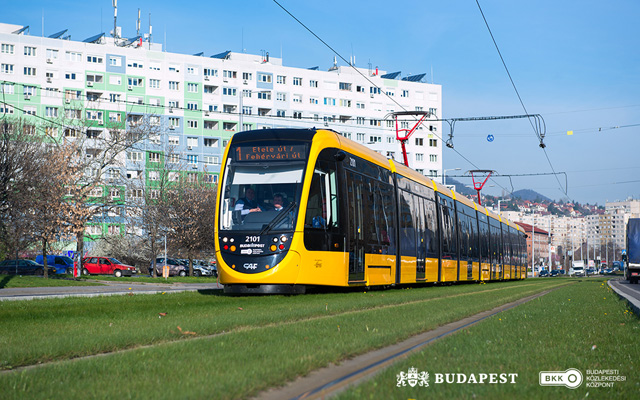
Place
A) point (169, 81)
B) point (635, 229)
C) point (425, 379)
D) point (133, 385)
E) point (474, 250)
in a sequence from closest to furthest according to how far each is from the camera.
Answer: point (133, 385) < point (425, 379) < point (474, 250) < point (635, 229) < point (169, 81)

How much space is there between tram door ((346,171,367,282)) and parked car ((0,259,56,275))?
4194cm

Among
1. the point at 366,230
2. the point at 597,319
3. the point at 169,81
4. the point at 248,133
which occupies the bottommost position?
the point at 597,319

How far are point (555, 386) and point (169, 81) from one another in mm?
101823

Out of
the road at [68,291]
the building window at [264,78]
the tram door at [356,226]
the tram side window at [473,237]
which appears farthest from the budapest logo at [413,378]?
the building window at [264,78]

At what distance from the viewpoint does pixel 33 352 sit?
23.6 feet

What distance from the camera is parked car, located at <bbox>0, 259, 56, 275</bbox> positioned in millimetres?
55062

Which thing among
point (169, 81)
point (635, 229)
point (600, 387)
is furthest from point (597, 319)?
point (169, 81)

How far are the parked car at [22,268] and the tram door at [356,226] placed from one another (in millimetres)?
41944

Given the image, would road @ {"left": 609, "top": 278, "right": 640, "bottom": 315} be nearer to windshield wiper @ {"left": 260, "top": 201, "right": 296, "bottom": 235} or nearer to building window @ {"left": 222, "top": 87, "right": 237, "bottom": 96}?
windshield wiper @ {"left": 260, "top": 201, "right": 296, "bottom": 235}

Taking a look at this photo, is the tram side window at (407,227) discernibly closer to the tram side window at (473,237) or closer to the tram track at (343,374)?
the tram side window at (473,237)

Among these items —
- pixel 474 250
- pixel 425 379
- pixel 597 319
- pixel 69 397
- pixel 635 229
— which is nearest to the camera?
pixel 69 397

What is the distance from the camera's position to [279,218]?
54.2ft

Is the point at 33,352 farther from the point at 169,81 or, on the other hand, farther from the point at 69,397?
the point at 169,81

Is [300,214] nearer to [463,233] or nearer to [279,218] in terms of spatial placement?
[279,218]
